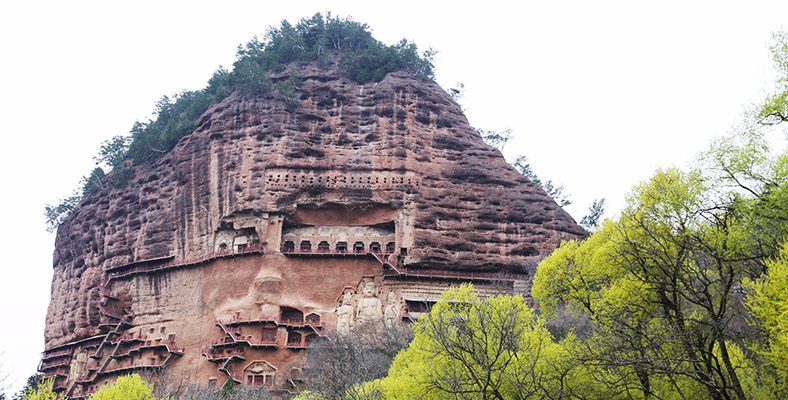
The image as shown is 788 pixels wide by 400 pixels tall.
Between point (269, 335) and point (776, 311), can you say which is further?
point (269, 335)

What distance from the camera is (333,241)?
43281mm

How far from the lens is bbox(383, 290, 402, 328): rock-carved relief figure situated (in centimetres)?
3950

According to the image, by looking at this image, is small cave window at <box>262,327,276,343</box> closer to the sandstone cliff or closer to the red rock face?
the red rock face

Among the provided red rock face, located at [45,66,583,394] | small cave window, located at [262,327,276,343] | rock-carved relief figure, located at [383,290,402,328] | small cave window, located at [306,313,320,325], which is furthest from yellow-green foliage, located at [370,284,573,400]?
red rock face, located at [45,66,583,394]

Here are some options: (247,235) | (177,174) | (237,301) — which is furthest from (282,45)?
(237,301)

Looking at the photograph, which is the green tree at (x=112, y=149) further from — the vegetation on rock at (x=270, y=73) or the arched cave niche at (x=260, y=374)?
the arched cave niche at (x=260, y=374)

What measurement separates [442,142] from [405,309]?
11.4 meters

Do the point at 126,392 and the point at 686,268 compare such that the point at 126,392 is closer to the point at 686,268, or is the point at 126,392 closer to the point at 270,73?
the point at 686,268

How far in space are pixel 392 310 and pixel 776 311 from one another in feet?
92.9

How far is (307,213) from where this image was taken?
43781 mm

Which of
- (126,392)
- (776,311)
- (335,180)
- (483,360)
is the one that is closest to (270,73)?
(335,180)

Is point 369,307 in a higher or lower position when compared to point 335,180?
lower

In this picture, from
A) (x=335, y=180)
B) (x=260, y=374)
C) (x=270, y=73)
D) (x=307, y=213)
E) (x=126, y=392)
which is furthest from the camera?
(x=270, y=73)

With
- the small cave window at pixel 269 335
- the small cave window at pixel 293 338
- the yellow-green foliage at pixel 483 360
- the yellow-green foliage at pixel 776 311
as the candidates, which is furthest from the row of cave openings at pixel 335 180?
the yellow-green foliage at pixel 776 311
